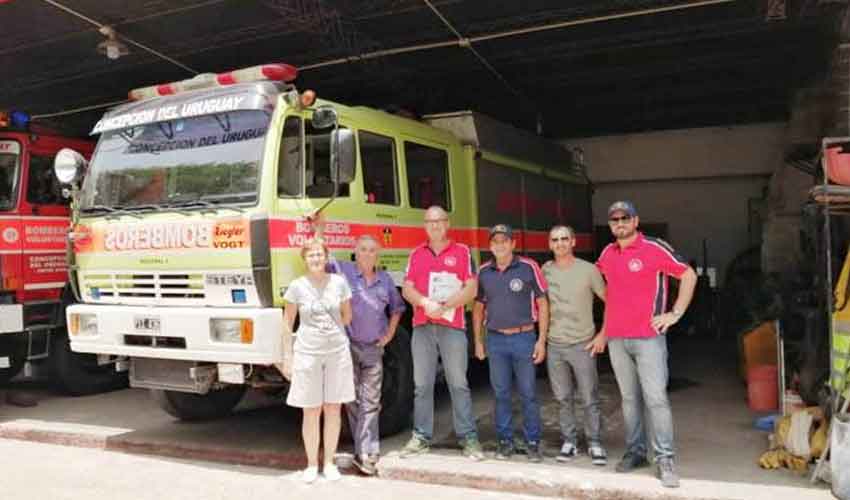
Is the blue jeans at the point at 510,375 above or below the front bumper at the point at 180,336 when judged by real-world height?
below

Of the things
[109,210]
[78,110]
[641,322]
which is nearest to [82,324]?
[109,210]

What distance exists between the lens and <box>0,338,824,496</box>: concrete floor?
5.38 m

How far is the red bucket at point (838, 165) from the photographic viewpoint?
16.0ft

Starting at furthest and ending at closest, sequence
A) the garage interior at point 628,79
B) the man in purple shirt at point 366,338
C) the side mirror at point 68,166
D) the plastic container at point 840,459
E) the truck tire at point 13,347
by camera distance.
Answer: the truck tire at point 13,347, the garage interior at point 628,79, the side mirror at point 68,166, the man in purple shirt at point 366,338, the plastic container at point 840,459

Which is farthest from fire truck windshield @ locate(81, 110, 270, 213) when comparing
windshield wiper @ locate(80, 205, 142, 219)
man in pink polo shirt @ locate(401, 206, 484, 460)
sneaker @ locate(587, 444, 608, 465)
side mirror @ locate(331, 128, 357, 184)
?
sneaker @ locate(587, 444, 608, 465)

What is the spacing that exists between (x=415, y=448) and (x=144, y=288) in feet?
7.83

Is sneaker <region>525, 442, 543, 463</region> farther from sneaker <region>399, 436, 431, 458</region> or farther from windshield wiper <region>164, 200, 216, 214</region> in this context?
windshield wiper <region>164, 200, 216, 214</region>

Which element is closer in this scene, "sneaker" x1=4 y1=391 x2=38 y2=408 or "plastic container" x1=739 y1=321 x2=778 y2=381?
"plastic container" x1=739 y1=321 x2=778 y2=381

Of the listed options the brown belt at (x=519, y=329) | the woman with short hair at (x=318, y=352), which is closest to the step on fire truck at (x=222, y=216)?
the woman with short hair at (x=318, y=352)

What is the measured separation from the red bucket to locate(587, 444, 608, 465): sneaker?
2.41 m

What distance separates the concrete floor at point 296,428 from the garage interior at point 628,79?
0.04 meters

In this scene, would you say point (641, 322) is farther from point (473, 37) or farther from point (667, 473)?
point (473, 37)

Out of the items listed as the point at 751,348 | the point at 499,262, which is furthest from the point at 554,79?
the point at 499,262

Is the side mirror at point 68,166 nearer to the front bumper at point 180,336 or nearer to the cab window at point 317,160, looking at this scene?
the front bumper at point 180,336
